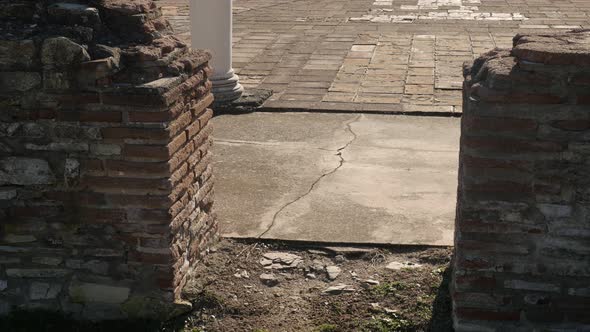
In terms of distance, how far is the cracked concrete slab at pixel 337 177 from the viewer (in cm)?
450

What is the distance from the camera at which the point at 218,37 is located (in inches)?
301

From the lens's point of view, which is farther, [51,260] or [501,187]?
[51,260]

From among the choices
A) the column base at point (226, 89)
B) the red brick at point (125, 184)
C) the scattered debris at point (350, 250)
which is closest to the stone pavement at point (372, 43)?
the column base at point (226, 89)

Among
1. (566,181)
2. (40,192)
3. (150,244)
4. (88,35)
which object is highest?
(88,35)

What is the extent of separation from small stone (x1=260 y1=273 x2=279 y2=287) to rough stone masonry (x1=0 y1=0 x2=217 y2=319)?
43 cm

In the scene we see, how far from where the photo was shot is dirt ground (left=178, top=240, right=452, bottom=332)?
3.50 meters

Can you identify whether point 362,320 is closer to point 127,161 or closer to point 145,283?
point 145,283

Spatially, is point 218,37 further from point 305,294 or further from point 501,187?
point 501,187

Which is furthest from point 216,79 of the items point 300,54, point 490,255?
point 490,255

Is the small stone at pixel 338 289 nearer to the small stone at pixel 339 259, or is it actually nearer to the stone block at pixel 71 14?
the small stone at pixel 339 259

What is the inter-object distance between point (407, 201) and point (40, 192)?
247 centimetres

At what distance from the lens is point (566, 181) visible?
3.11 m

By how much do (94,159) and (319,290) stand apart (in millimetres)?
1302

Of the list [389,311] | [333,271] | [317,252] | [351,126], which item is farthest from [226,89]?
[389,311]
